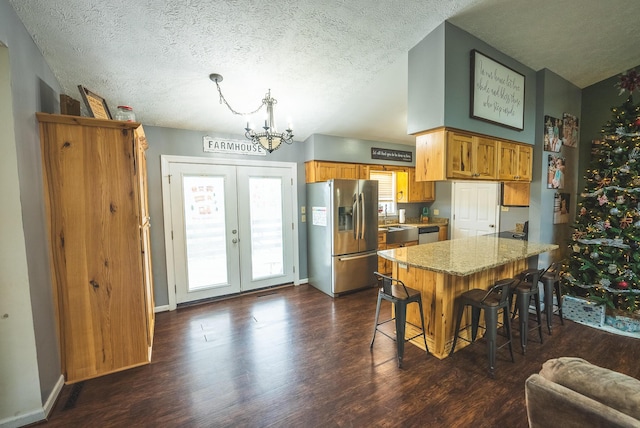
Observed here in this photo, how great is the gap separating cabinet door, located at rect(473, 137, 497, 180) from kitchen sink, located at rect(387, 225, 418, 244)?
1893 millimetres

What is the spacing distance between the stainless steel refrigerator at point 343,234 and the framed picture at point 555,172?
7.10 ft

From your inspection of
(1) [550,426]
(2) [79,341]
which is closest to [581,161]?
(1) [550,426]

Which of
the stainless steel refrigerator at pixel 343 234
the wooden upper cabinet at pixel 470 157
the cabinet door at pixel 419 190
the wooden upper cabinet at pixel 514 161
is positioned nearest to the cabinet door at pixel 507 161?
the wooden upper cabinet at pixel 514 161

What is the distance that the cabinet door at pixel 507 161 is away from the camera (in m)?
2.91

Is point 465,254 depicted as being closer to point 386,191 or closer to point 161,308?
point 386,191

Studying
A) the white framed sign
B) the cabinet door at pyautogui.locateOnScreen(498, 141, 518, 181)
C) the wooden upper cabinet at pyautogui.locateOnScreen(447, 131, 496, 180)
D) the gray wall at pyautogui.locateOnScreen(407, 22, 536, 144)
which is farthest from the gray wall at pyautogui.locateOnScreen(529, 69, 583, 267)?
the white framed sign

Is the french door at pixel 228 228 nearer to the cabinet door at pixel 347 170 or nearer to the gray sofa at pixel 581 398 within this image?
the cabinet door at pixel 347 170

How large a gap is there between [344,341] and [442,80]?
2.62m

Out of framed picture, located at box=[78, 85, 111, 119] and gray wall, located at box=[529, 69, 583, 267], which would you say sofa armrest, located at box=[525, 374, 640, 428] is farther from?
framed picture, located at box=[78, 85, 111, 119]

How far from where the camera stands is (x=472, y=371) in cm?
218

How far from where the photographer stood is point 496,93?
2.75 meters

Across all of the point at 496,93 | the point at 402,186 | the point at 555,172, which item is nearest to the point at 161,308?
the point at 402,186

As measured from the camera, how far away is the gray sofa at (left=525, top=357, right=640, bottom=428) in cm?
97

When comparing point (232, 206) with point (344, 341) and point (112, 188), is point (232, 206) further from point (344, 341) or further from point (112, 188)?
point (344, 341)
